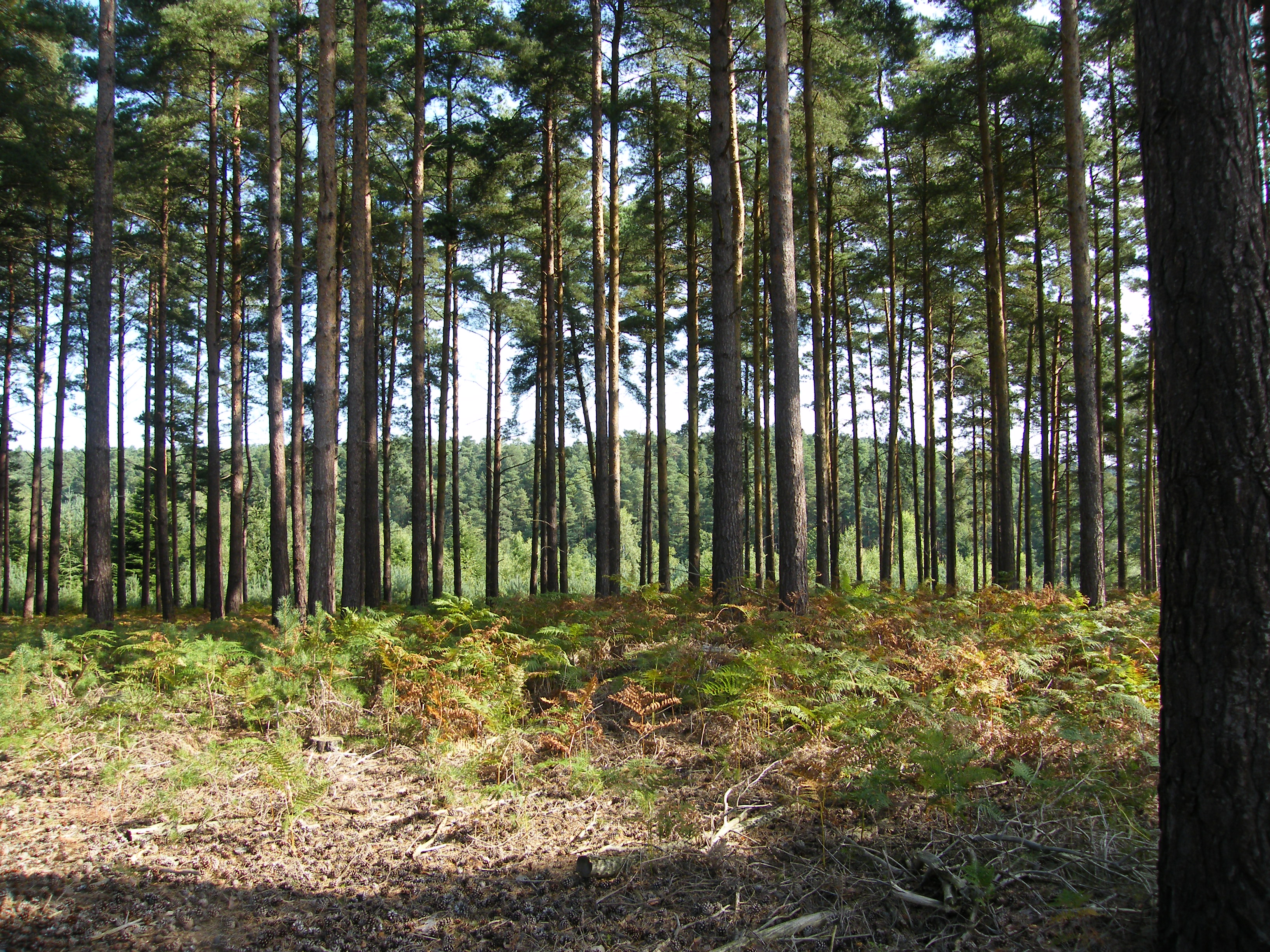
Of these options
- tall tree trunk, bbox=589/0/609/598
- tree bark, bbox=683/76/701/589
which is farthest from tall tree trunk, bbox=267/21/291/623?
tree bark, bbox=683/76/701/589

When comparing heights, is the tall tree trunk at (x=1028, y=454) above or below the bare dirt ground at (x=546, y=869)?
above

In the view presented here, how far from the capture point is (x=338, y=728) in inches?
206

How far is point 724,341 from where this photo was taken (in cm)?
921

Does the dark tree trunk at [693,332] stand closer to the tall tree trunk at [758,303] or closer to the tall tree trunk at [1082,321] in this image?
the tall tree trunk at [758,303]

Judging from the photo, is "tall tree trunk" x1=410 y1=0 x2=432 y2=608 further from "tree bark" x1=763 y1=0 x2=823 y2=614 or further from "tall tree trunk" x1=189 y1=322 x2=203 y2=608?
"tall tree trunk" x1=189 y1=322 x2=203 y2=608

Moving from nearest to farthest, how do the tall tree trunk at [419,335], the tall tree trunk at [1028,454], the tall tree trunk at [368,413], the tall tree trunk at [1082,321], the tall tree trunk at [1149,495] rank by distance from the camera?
the tall tree trunk at [1082,321]
the tall tree trunk at [368,413]
the tall tree trunk at [419,335]
the tall tree trunk at [1149,495]
the tall tree trunk at [1028,454]

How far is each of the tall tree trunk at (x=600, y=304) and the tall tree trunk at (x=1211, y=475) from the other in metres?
10.1

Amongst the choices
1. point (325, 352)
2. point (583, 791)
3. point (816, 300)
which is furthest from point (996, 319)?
point (583, 791)

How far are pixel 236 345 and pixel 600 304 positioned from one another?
8804 mm

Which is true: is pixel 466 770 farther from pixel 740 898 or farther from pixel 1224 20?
pixel 1224 20

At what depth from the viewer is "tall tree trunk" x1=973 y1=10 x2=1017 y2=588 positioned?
1269cm

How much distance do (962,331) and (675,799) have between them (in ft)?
74.4

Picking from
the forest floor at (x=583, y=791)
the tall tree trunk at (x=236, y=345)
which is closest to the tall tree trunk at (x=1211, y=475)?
the forest floor at (x=583, y=791)

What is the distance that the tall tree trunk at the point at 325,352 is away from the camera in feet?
29.6
